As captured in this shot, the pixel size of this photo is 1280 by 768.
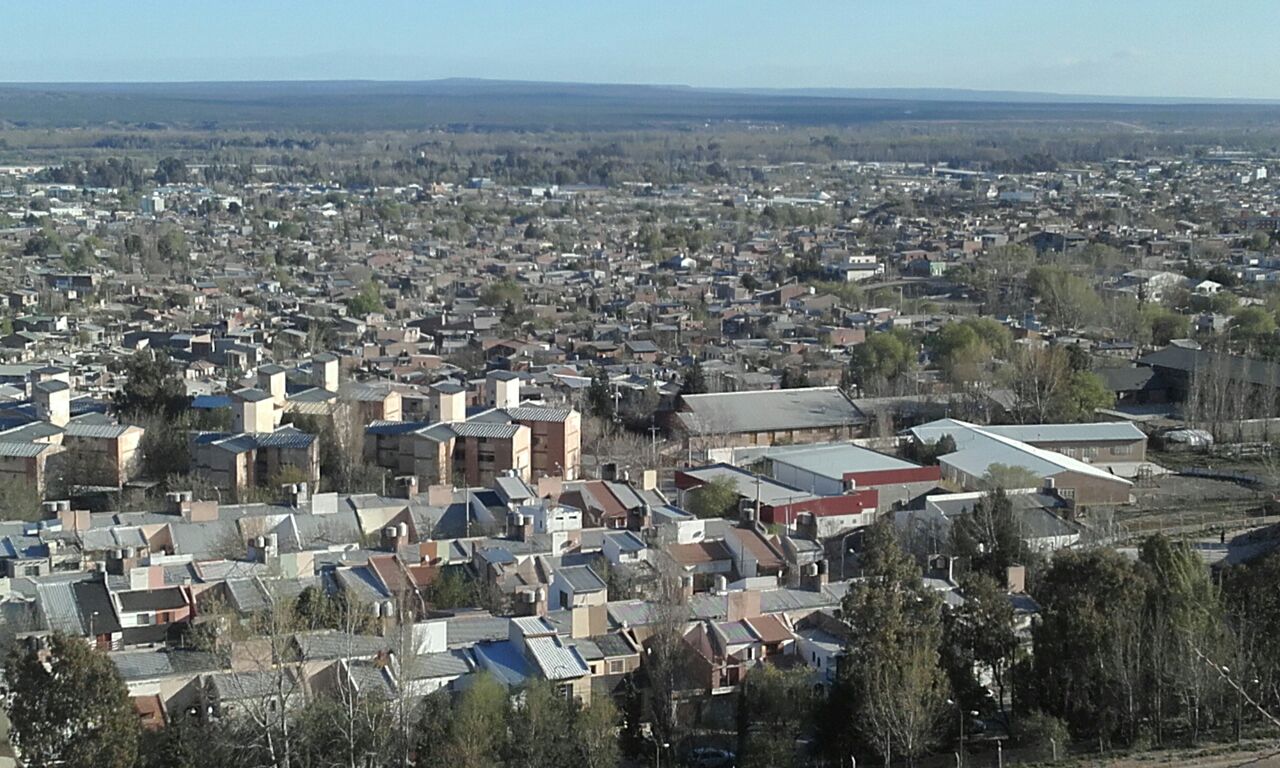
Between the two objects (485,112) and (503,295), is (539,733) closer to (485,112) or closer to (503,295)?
(503,295)

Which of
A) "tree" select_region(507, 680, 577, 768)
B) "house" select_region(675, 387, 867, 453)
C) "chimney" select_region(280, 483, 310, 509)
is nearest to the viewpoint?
→ "tree" select_region(507, 680, 577, 768)

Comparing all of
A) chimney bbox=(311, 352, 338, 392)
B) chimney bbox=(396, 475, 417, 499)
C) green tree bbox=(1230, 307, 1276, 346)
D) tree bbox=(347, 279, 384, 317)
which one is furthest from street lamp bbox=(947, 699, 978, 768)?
tree bbox=(347, 279, 384, 317)

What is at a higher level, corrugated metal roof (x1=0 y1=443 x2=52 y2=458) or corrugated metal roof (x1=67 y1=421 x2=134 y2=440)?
corrugated metal roof (x1=67 y1=421 x2=134 y2=440)

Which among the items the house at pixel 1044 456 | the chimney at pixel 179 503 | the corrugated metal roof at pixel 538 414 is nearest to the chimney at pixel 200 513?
the chimney at pixel 179 503

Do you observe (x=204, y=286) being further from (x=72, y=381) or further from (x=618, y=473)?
(x=618, y=473)

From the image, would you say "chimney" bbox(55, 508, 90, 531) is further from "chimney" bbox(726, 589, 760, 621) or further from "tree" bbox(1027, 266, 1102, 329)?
"tree" bbox(1027, 266, 1102, 329)

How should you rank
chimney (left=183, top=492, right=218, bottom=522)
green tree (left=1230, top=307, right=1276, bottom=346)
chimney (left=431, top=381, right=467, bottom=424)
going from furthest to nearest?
→ green tree (left=1230, top=307, right=1276, bottom=346) → chimney (left=431, top=381, right=467, bottom=424) → chimney (left=183, top=492, right=218, bottom=522)

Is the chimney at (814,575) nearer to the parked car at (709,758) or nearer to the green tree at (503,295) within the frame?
the parked car at (709,758)

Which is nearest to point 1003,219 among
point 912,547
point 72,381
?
point 72,381
